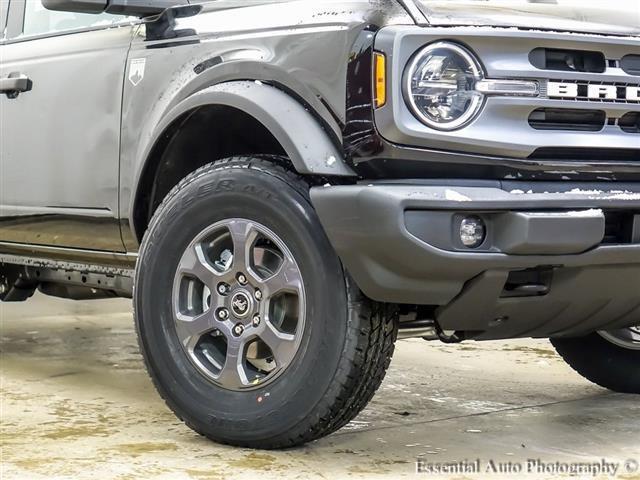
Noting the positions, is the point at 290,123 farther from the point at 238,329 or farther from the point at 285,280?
the point at 238,329

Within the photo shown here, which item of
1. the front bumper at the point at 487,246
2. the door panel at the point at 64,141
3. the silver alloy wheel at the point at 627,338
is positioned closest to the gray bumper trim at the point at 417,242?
the front bumper at the point at 487,246

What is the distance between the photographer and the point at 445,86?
2826 millimetres

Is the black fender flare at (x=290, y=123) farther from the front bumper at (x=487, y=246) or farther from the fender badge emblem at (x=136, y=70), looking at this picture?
the fender badge emblem at (x=136, y=70)

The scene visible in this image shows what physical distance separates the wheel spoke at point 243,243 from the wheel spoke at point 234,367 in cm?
21

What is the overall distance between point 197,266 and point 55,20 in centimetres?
158

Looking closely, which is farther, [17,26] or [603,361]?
[17,26]

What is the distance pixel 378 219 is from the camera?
2705mm

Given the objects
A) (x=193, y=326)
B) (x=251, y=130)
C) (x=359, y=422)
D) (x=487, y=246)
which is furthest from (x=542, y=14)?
(x=359, y=422)

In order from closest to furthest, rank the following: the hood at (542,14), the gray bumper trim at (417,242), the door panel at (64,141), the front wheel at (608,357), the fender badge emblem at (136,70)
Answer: the gray bumper trim at (417,242), the hood at (542,14), the fender badge emblem at (136,70), the door panel at (64,141), the front wheel at (608,357)

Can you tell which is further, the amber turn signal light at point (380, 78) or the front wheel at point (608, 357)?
the front wheel at point (608, 357)

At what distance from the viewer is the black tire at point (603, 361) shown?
13.8ft

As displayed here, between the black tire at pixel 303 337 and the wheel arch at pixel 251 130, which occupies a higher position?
the wheel arch at pixel 251 130

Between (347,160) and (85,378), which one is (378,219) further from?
(85,378)

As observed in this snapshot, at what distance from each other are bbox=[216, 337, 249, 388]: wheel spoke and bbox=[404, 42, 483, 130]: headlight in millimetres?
833
